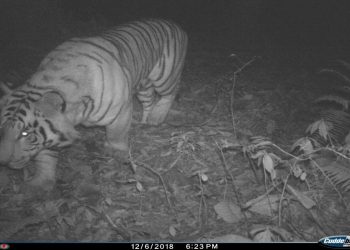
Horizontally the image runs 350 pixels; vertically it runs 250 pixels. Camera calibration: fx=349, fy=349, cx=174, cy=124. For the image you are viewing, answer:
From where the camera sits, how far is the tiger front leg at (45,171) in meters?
3.12

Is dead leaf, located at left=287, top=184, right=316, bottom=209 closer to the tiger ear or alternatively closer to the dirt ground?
the dirt ground

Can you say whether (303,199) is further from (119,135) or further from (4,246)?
(4,246)

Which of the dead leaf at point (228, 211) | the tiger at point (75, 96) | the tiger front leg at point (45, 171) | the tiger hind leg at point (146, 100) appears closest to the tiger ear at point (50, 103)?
the tiger at point (75, 96)

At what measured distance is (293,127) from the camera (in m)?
4.28

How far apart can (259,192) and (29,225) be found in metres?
1.92

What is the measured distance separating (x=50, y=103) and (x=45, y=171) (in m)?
0.79

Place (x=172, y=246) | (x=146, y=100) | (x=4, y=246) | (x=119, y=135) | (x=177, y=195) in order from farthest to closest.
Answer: (x=146, y=100)
(x=119, y=135)
(x=177, y=195)
(x=172, y=246)
(x=4, y=246)

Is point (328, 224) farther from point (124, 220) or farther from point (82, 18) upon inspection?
point (82, 18)

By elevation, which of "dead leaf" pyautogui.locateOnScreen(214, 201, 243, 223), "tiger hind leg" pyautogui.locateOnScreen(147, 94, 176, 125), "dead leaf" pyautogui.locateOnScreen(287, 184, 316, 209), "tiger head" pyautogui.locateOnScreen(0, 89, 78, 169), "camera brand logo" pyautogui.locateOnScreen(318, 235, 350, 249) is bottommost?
"dead leaf" pyautogui.locateOnScreen(214, 201, 243, 223)

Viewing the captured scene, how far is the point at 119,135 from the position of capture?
3.47 meters

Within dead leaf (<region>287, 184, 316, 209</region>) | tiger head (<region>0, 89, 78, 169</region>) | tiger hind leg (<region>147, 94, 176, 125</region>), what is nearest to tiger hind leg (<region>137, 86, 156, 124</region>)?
tiger hind leg (<region>147, 94, 176, 125</region>)

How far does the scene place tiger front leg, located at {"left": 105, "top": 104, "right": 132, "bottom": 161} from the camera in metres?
3.35

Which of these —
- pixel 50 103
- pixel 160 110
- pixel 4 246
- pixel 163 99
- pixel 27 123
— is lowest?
pixel 4 246

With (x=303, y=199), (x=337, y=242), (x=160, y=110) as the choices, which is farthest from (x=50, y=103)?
(x=337, y=242)
